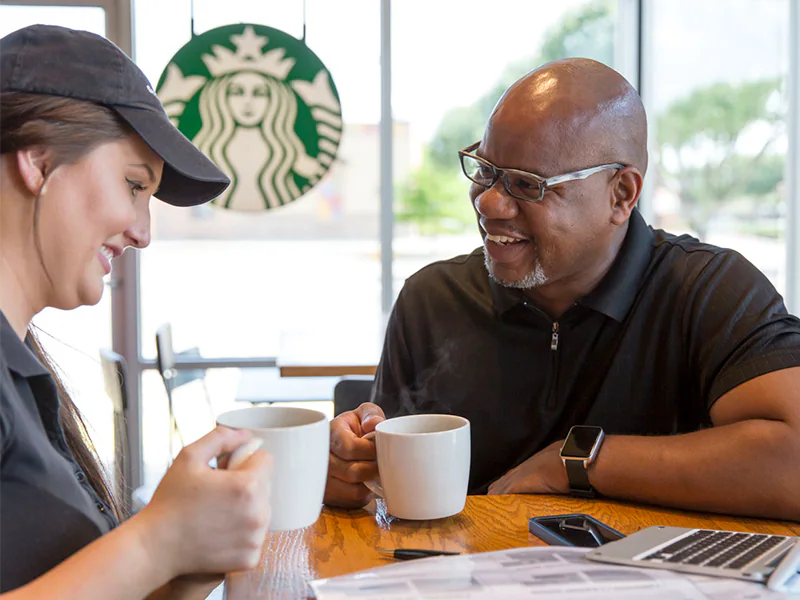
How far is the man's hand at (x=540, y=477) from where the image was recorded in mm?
1191

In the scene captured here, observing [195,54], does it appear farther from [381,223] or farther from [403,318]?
[403,318]

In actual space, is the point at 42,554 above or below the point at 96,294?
below

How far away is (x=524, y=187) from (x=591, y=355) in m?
0.31

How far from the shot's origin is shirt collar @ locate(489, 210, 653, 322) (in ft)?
4.82

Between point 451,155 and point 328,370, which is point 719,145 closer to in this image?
point 451,155

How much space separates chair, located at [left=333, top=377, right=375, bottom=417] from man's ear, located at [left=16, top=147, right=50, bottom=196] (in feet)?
3.98

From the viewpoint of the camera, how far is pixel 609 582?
2.66 ft

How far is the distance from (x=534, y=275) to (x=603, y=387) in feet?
0.74

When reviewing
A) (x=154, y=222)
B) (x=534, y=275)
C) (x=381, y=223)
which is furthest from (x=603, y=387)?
(x=154, y=222)

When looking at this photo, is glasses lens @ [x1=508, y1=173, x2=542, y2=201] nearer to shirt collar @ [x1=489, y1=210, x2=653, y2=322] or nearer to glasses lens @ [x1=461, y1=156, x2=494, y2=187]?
glasses lens @ [x1=461, y1=156, x2=494, y2=187]

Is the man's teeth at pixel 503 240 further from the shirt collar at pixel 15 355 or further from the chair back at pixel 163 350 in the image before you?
the chair back at pixel 163 350

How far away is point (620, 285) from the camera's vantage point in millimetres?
1478

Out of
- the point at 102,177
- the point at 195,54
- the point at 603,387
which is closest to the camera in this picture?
the point at 102,177

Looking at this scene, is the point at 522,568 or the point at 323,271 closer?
the point at 522,568
